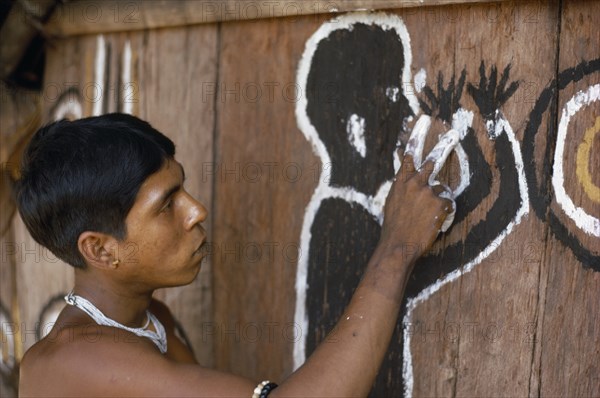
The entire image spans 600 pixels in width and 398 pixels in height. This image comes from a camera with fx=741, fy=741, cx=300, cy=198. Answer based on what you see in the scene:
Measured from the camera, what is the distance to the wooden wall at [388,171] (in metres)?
1.38

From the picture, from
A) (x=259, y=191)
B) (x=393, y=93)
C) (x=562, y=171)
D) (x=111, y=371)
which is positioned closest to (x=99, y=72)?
(x=259, y=191)

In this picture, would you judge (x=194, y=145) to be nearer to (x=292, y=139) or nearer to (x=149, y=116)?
(x=149, y=116)

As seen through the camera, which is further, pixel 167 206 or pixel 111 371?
pixel 167 206

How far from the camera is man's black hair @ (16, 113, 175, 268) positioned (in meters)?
1.39

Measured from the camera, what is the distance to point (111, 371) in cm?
130

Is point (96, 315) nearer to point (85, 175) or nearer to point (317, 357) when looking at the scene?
point (85, 175)

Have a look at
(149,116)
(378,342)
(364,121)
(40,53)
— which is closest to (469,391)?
(378,342)

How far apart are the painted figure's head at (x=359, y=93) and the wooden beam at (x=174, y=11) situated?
6 centimetres

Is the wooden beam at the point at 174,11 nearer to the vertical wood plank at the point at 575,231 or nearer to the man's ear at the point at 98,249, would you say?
the vertical wood plank at the point at 575,231

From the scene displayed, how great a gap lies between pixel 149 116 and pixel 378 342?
1.02m

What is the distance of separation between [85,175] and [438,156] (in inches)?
26.8

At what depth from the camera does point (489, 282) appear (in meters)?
1.47

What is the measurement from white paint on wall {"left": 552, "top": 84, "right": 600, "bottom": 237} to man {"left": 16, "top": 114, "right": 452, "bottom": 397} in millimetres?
207

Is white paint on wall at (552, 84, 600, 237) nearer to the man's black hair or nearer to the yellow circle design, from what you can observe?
the yellow circle design
